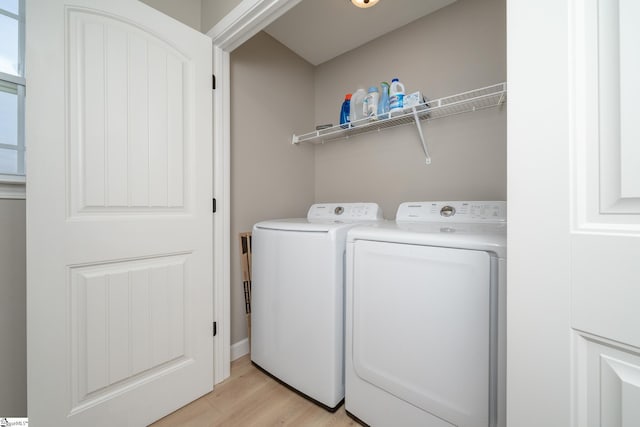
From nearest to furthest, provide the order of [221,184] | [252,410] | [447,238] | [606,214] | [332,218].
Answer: [606,214] < [447,238] < [252,410] < [221,184] < [332,218]

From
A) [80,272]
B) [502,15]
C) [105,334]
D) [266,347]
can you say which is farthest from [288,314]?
[502,15]

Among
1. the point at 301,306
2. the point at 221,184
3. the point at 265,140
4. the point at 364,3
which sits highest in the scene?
Result: the point at 364,3

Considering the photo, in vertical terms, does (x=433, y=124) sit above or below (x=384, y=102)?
below

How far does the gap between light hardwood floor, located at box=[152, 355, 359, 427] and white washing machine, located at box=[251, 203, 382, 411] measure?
0.06 meters

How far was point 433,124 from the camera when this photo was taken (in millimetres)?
1800

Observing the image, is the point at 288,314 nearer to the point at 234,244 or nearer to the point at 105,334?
the point at 234,244

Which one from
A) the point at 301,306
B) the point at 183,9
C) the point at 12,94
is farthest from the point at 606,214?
the point at 183,9

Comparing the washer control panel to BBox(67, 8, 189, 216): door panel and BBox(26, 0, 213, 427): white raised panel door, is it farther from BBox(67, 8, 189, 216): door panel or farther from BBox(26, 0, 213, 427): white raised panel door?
BBox(67, 8, 189, 216): door panel

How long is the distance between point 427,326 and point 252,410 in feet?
3.45

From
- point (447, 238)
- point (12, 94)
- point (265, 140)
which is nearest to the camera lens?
point (447, 238)

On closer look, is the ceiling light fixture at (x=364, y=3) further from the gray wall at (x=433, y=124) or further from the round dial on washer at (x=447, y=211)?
the round dial on washer at (x=447, y=211)

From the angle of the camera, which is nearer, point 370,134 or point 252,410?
point 252,410

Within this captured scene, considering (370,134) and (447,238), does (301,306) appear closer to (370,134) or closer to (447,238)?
(447,238)

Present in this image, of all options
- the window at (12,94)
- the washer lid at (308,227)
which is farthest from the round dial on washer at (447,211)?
the window at (12,94)
